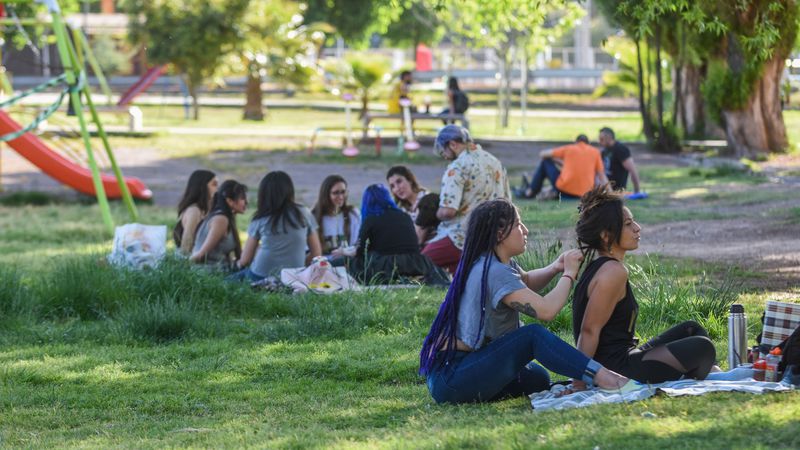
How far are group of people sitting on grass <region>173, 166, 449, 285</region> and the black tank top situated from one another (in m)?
3.73

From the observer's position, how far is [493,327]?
227 inches

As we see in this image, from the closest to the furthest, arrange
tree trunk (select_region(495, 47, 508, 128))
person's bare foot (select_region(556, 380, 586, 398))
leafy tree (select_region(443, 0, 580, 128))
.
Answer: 1. person's bare foot (select_region(556, 380, 586, 398))
2. leafy tree (select_region(443, 0, 580, 128))
3. tree trunk (select_region(495, 47, 508, 128))

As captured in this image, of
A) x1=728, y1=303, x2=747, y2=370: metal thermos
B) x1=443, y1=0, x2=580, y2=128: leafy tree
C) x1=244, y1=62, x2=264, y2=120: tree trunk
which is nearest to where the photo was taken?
x1=728, y1=303, x2=747, y2=370: metal thermos

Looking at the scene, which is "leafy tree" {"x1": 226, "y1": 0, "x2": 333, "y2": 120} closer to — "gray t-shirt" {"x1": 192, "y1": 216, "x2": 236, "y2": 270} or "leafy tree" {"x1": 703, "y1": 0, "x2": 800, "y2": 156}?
"leafy tree" {"x1": 703, "y1": 0, "x2": 800, "y2": 156}

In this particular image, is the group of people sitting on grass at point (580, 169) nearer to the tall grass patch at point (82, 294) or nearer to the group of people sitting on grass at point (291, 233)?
the group of people sitting on grass at point (291, 233)

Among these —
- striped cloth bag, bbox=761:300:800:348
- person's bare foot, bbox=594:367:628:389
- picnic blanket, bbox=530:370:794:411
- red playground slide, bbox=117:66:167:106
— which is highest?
red playground slide, bbox=117:66:167:106

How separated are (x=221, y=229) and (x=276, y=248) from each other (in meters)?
0.62

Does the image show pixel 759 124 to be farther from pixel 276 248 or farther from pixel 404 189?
pixel 276 248

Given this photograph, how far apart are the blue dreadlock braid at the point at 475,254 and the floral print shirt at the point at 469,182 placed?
417 centimetres

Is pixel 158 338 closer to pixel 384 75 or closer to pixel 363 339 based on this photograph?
pixel 363 339

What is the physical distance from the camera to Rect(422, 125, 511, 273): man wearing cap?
10.0 m

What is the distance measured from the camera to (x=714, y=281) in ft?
30.2

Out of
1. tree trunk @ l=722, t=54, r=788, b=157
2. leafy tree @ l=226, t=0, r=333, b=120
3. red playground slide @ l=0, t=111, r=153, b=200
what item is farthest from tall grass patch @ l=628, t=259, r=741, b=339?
leafy tree @ l=226, t=0, r=333, b=120

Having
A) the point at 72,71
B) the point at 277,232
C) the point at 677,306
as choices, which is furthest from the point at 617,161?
the point at 677,306
